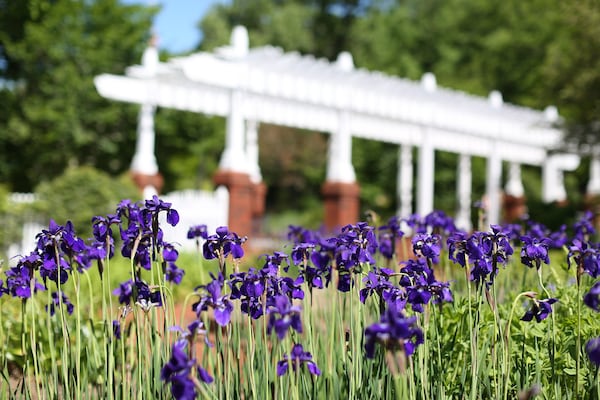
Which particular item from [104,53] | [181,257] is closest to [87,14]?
[104,53]

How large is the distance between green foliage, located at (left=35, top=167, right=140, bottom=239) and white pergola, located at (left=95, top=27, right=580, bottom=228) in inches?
74.7

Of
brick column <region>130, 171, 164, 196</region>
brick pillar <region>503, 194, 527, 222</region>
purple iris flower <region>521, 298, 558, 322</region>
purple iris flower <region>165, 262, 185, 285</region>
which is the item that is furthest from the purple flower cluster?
brick pillar <region>503, 194, 527, 222</region>

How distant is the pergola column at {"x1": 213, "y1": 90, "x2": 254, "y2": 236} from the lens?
10.7 meters

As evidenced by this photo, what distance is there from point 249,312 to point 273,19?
33697 mm

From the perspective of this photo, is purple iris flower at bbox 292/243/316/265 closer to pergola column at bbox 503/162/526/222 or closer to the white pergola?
the white pergola

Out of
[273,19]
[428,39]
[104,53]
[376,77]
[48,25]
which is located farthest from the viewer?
[273,19]

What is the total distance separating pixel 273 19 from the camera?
34500 mm

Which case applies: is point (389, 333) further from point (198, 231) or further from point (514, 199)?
point (514, 199)

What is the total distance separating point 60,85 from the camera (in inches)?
787

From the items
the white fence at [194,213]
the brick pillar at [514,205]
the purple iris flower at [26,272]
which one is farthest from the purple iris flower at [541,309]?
the brick pillar at [514,205]

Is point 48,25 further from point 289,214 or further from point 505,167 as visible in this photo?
point 505,167

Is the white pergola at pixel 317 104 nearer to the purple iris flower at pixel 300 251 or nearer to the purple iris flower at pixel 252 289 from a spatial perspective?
the purple iris flower at pixel 300 251

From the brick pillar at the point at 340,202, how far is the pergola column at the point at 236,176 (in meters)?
1.96

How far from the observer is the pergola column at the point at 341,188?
12.2m
